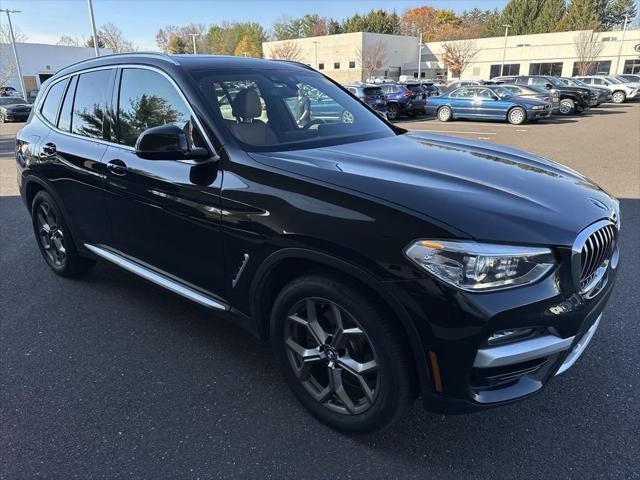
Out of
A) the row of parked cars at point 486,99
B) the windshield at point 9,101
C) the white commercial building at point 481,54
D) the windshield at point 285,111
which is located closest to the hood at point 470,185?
the windshield at point 285,111

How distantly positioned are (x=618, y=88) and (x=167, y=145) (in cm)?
3701

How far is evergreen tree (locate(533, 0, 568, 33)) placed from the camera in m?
82.0

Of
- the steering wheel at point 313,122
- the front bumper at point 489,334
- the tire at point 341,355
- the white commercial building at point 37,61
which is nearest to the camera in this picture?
the front bumper at point 489,334

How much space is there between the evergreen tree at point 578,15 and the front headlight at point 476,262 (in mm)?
90939

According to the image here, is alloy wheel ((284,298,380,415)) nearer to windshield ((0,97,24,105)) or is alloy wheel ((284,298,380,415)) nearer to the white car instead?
windshield ((0,97,24,105))

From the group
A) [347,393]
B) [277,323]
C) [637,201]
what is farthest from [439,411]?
[637,201]

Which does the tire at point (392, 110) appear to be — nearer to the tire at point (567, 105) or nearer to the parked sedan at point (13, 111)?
the tire at point (567, 105)

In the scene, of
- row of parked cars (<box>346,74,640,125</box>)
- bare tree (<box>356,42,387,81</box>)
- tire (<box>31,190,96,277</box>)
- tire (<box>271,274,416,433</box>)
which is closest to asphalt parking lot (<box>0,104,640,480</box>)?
tire (<box>271,274,416,433</box>)

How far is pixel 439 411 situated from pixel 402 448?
1.51ft

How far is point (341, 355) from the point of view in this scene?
2.36m

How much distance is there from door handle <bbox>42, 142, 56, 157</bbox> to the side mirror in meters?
1.80

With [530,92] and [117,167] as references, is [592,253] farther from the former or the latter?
[530,92]

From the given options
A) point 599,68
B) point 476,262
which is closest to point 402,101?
point 476,262

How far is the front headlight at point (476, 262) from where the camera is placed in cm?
188
